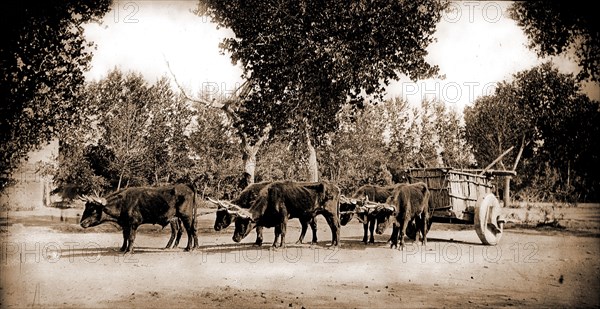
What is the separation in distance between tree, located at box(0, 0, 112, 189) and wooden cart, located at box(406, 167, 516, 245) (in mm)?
7731

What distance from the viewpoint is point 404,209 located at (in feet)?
31.9

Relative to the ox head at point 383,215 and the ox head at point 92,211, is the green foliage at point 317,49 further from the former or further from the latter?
the ox head at point 92,211

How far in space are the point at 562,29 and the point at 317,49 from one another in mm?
4025

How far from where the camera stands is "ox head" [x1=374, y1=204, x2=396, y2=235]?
939cm

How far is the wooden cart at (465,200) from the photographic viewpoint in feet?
32.3

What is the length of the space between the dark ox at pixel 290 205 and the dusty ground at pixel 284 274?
570 millimetres

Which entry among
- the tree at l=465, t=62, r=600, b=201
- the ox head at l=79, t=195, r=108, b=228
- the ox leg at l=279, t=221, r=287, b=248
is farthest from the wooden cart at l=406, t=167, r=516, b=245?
the ox head at l=79, t=195, r=108, b=228

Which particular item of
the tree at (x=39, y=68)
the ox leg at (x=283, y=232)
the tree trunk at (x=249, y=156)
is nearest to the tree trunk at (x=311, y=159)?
the tree trunk at (x=249, y=156)

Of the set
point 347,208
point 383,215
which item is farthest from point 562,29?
point 347,208

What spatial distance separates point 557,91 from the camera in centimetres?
832

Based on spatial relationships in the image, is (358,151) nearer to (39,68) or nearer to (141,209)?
(141,209)

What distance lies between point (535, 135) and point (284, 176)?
22.9 ft

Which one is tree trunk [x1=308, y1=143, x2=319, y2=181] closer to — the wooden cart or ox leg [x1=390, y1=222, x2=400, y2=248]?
ox leg [x1=390, y1=222, x2=400, y2=248]

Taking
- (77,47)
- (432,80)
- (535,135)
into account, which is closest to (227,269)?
(77,47)
